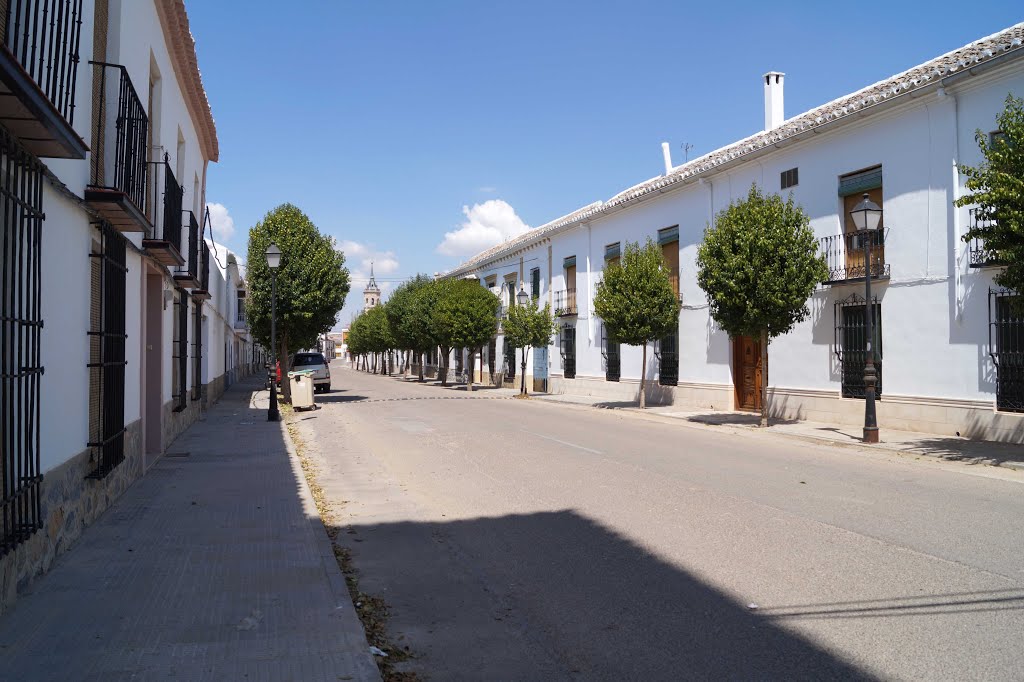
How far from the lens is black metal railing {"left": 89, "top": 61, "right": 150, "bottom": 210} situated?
725 centimetres

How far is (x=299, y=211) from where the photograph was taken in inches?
1005

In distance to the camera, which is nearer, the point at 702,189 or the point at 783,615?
the point at 783,615

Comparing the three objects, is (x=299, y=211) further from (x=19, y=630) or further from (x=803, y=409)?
(x=19, y=630)

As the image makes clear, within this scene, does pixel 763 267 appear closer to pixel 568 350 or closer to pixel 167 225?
pixel 167 225

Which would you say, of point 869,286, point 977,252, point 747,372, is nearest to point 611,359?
point 747,372

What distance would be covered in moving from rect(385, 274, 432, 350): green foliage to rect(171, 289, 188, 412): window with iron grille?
2915cm

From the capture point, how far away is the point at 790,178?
18656 millimetres

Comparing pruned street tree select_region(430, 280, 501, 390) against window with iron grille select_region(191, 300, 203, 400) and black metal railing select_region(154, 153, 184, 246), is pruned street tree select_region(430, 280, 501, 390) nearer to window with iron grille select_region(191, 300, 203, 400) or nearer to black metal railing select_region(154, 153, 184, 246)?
window with iron grille select_region(191, 300, 203, 400)

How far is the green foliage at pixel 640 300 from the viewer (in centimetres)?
2130

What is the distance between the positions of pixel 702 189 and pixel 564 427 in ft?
31.1

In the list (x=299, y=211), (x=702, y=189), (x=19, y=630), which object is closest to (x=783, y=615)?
(x=19, y=630)

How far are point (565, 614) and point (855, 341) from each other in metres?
13.8

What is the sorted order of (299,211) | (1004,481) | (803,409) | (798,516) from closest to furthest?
(798,516)
(1004,481)
(803,409)
(299,211)

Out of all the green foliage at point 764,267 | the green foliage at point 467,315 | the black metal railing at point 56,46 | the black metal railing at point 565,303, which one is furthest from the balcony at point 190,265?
the green foliage at point 467,315
